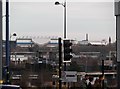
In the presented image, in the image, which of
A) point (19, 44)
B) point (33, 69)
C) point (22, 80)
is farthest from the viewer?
point (19, 44)

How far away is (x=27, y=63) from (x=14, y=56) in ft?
6.19

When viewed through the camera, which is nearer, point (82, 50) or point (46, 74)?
point (46, 74)

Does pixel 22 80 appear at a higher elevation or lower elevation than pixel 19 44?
lower

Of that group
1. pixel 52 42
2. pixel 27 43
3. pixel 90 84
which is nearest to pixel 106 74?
pixel 90 84

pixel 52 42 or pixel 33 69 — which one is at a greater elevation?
pixel 52 42

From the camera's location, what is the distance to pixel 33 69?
24875 mm

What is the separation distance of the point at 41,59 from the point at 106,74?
572cm

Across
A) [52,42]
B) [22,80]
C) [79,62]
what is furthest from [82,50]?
[22,80]

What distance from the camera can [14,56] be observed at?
27.3 meters

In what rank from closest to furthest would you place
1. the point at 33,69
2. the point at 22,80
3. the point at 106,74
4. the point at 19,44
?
1. the point at 22,80
2. the point at 106,74
3. the point at 33,69
4. the point at 19,44

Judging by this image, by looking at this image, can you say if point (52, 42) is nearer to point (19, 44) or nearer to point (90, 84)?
point (19, 44)

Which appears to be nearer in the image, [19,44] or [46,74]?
[46,74]

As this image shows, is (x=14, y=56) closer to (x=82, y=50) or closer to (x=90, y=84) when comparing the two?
(x=82, y=50)

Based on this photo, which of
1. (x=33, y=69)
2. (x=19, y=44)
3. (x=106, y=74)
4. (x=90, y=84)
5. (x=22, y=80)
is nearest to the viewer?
(x=90, y=84)
